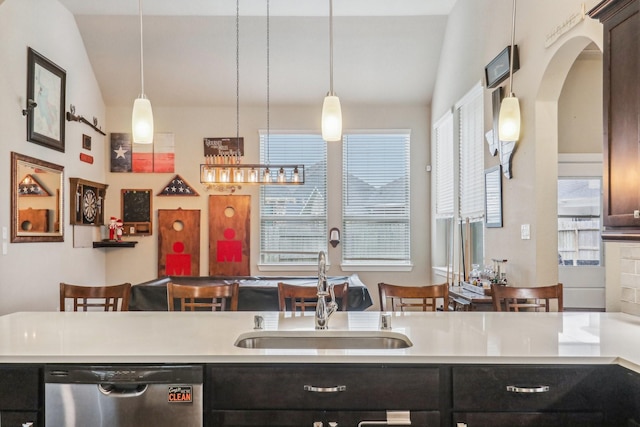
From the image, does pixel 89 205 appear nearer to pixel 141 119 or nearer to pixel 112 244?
pixel 112 244

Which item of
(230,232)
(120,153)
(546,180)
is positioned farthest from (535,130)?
(120,153)

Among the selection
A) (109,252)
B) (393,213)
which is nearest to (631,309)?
(393,213)

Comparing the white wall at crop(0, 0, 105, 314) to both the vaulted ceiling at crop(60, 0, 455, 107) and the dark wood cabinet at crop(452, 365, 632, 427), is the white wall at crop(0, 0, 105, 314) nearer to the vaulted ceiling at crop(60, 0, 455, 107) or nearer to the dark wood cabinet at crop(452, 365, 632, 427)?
the vaulted ceiling at crop(60, 0, 455, 107)

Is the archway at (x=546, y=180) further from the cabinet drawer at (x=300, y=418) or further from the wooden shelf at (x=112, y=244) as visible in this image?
the wooden shelf at (x=112, y=244)

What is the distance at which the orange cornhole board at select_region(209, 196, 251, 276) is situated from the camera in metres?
6.97

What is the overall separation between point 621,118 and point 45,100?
516 cm

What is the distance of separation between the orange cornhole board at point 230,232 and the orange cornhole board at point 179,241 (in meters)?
0.22

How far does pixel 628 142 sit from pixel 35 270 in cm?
507

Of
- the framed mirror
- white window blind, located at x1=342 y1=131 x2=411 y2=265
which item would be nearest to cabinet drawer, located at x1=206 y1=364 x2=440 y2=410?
the framed mirror

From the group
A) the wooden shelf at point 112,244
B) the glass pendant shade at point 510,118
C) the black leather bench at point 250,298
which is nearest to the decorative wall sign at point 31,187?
the wooden shelf at point 112,244

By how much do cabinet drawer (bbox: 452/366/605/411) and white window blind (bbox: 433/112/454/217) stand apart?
14.2ft

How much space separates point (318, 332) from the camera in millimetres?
2139

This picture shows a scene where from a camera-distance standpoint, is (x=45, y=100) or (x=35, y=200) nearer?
(x=35, y=200)

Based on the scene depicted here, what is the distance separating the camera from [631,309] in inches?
101
